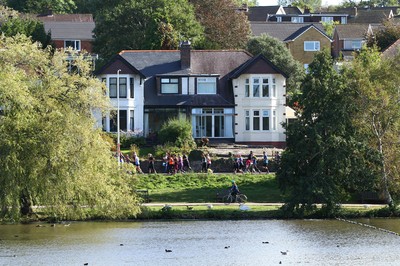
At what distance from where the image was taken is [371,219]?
64.2 meters

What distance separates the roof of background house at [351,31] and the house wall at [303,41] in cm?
431

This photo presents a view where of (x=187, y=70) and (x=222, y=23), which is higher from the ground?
(x=222, y=23)

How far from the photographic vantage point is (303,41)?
443 ft

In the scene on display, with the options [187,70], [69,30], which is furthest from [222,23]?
[69,30]

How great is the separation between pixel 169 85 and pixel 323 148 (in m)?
30.4

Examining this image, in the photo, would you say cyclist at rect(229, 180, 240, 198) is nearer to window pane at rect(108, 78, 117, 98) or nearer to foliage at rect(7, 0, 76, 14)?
window pane at rect(108, 78, 117, 98)

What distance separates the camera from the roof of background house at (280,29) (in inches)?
5448

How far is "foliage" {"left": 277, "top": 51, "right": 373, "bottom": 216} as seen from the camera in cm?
6462

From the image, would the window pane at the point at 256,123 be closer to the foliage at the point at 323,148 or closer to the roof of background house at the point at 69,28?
the foliage at the point at 323,148

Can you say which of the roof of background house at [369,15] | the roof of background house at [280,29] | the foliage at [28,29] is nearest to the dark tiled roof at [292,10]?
the roof of background house at [369,15]

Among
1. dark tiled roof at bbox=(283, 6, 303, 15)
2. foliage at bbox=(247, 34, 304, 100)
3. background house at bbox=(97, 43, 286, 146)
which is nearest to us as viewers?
background house at bbox=(97, 43, 286, 146)

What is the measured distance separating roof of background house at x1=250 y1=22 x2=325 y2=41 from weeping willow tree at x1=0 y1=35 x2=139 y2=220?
7638cm

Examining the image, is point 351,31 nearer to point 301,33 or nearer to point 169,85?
point 301,33

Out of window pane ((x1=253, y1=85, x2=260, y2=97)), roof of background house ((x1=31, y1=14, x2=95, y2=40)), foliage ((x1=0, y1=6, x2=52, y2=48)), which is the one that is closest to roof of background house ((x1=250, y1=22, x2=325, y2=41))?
roof of background house ((x1=31, y1=14, x2=95, y2=40))
